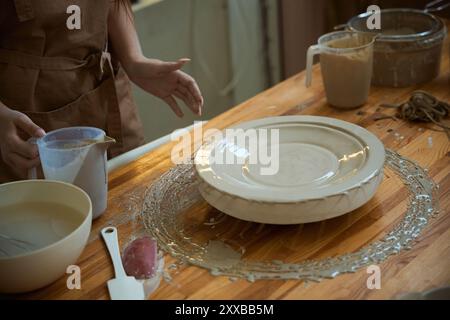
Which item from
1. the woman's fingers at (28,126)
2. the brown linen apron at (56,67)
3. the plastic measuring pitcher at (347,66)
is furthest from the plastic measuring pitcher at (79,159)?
the plastic measuring pitcher at (347,66)

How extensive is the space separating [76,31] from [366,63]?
1.94ft

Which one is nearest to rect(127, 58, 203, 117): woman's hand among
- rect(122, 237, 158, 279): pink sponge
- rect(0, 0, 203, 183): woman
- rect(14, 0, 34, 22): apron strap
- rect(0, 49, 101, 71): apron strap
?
rect(0, 0, 203, 183): woman

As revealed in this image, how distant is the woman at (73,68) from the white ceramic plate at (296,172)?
183mm

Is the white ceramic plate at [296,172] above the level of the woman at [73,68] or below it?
below

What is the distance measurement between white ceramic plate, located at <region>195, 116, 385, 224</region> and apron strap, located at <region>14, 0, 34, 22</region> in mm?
414

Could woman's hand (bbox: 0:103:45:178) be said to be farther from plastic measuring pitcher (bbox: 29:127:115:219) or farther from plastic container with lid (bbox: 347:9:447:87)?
plastic container with lid (bbox: 347:9:447:87)

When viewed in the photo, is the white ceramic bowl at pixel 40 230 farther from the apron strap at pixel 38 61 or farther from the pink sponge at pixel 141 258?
the apron strap at pixel 38 61

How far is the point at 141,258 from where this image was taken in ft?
2.99

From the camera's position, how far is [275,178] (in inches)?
40.4

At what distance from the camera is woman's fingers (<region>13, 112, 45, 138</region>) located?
3.33 feet

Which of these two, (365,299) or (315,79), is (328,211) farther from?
(315,79)

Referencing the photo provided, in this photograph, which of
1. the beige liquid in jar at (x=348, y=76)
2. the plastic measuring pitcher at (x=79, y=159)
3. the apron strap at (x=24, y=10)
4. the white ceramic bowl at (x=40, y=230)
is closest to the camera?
the white ceramic bowl at (x=40, y=230)

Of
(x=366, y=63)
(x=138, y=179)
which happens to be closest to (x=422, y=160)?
(x=366, y=63)

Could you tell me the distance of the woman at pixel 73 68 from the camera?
120 cm
